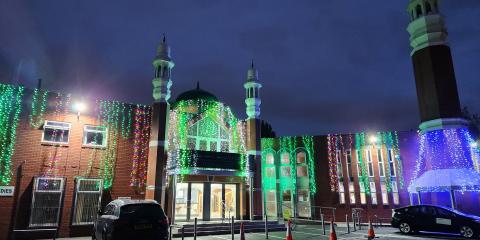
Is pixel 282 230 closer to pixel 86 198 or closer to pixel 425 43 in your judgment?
pixel 86 198

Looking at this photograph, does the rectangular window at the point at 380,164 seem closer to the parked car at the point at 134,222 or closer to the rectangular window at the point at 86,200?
the parked car at the point at 134,222

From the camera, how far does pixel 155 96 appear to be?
65.4 ft

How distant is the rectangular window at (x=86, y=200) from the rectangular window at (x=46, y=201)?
79 cm

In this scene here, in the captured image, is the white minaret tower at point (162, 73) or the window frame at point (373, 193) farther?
the window frame at point (373, 193)

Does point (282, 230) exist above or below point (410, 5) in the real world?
below

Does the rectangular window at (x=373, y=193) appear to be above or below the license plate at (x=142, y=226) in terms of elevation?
above

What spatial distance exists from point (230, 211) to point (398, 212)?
32.0ft

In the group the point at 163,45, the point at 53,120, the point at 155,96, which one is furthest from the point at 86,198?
the point at 163,45

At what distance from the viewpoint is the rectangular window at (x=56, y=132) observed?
649 inches

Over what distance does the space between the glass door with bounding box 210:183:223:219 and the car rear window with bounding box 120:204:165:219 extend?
9.98m

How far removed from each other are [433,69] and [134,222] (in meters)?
20.9

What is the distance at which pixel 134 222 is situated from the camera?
9.84 metres

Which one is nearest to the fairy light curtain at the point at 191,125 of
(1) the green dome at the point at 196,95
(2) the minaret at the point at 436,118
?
(1) the green dome at the point at 196,95

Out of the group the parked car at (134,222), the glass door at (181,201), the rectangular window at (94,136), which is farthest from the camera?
the glass door at (181,201)
